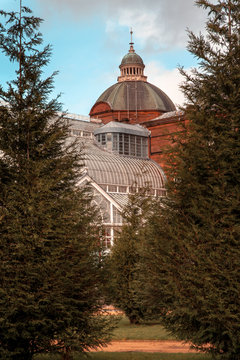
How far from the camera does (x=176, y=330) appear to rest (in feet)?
44.8

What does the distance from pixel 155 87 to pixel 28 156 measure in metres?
63.4

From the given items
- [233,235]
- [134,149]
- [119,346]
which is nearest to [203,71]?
[233,235]

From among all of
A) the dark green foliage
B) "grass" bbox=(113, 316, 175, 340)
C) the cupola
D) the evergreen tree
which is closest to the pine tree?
the evergreen tree

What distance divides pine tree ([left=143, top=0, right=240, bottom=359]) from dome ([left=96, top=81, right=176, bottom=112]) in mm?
56204

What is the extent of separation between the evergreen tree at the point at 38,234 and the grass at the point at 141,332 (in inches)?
241

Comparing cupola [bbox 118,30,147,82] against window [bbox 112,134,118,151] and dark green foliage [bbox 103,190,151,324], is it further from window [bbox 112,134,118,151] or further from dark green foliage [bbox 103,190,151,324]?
dark green foliage [bbox 103,190,151,324]

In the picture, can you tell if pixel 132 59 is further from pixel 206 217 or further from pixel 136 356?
pixel 206 217

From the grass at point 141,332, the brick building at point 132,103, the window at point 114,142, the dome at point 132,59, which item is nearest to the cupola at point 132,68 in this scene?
the dome at point 132,59

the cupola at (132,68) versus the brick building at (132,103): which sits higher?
the cupola at (132,68)

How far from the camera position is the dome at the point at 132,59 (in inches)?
3024

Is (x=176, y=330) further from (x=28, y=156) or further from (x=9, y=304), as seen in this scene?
(x=28, y=156)

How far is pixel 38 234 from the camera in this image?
41.8 feet

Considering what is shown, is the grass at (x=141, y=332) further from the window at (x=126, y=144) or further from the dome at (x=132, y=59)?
the dome at (x=132, y=59)

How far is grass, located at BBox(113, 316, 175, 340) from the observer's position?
21.1m
